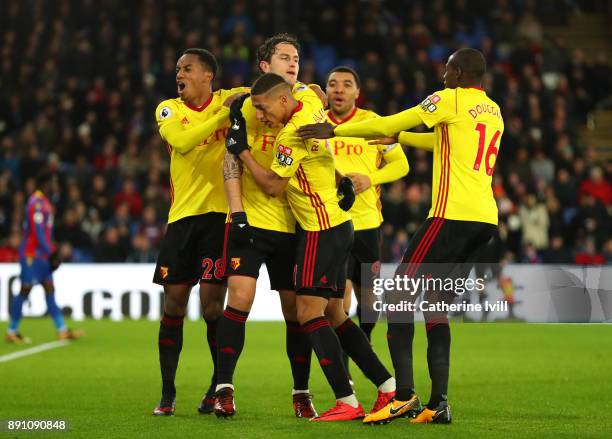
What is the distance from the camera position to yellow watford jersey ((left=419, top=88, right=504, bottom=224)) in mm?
7078

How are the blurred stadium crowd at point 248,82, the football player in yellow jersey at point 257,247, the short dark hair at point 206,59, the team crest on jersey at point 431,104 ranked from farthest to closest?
the blurred stadium crowd at point 248,82 → the short dark hair at point 206,59 → the football player in yellow jersey at point 257,247 → the team crest on jersey at point 431,104

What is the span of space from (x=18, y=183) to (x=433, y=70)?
7.95 m

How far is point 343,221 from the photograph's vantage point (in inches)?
286

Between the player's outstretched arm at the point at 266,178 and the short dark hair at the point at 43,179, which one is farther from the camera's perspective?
the short dark hair at the point at 43,179

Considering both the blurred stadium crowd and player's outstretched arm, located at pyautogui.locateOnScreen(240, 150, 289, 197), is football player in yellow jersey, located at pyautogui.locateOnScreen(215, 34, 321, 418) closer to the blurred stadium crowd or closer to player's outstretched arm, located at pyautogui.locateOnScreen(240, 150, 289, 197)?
player's outstretched arm, located at pyautogui.locateOnScreen(240, 150, 289, 197)

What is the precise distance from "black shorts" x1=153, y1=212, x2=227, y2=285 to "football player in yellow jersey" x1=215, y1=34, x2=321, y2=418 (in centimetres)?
46

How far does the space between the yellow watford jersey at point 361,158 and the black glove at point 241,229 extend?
2.28m

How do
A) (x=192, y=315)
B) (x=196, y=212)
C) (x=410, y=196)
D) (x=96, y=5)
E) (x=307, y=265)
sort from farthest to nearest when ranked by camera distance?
1. (x=96, y=5)
2. (x=410, y=196)
3. (x=192, y=315)
4. (x=196, y=212)
5. (x=307, y=265)

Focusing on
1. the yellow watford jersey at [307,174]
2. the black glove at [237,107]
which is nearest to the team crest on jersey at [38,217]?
the black glove at [237,107]

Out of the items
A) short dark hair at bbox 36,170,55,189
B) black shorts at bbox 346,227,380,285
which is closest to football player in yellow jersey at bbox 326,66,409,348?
black shorts at bbox 346,227,380,285

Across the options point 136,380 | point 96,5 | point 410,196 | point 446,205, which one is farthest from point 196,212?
point 96,5

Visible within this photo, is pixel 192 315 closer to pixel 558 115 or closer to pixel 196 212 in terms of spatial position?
pixel 558 115

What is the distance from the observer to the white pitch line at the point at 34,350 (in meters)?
12.1

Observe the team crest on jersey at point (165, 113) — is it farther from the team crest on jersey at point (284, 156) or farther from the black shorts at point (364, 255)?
the black shorts at point (364, 255)
